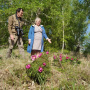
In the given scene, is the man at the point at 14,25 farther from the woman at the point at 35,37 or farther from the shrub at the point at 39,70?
the shrub at the point at 39,70

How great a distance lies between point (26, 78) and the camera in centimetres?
229

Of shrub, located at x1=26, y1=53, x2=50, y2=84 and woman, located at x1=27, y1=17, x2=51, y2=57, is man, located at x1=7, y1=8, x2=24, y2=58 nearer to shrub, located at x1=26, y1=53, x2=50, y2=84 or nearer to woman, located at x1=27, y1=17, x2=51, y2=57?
woman, located at x1=27, y1=17, x2=51, y2=57

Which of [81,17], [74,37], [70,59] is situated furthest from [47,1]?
[70,59]

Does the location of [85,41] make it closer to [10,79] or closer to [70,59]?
[70,59]

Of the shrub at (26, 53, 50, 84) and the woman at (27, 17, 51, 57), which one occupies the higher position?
the woman at (27, 17, 51, 57)

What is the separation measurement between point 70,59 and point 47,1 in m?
6.21

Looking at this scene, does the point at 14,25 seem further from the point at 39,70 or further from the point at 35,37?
the point at 39,70

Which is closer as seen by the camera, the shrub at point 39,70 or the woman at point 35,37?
the shrub at point 39,70

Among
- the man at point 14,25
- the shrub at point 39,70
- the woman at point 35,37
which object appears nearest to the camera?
the shrub at point 39,70

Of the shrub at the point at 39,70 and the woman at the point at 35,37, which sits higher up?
the woman at the point at 35,37

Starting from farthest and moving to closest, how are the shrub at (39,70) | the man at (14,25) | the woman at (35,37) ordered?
1. the woman at (35,37)
2. the man at (14,25)
3. the shrub at (39,70)

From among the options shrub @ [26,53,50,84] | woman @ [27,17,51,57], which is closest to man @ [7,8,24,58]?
woman @ [27,17,51,57]

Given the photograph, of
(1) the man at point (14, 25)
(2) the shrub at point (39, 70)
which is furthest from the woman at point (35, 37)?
(2) the shrub at point (39, 70)

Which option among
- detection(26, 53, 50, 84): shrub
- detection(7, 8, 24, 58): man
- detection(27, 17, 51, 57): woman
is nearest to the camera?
detection(26, 53, 50, 84): shrub
